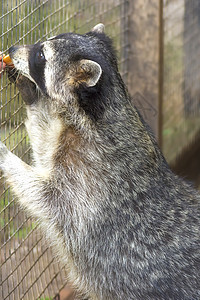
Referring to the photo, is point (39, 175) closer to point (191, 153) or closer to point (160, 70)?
point (160, 70)

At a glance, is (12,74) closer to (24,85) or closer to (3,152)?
(24,85)

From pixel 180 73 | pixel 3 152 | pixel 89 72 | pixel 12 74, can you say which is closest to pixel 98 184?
pixel 3 152

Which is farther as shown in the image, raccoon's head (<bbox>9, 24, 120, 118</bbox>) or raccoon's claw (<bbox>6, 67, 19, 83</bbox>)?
raccoon's claw (<bbox>6, 67, 19, 83</bbox>)

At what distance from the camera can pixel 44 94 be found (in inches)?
198

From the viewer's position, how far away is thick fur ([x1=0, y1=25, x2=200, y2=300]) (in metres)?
4.89

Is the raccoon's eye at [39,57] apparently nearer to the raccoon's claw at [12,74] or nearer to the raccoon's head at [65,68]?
the raccoon's head at [65,68]

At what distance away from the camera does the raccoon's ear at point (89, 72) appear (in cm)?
472

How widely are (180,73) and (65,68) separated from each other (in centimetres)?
444

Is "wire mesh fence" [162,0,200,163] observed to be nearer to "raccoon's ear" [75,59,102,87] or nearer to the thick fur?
the thick fur

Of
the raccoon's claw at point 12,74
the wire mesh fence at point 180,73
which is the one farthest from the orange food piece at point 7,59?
→ the wire mesh fence at point 180,73

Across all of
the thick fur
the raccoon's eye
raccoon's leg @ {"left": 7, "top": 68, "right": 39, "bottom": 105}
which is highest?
the raccoon's eye

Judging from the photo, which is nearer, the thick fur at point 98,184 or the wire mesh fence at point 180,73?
the thick fur at point 98,184

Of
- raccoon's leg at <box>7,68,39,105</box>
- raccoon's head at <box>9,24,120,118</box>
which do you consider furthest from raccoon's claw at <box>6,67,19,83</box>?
raccoon's head at <box>9,24,120,118</box>

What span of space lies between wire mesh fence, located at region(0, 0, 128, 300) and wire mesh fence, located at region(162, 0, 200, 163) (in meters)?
1.61
